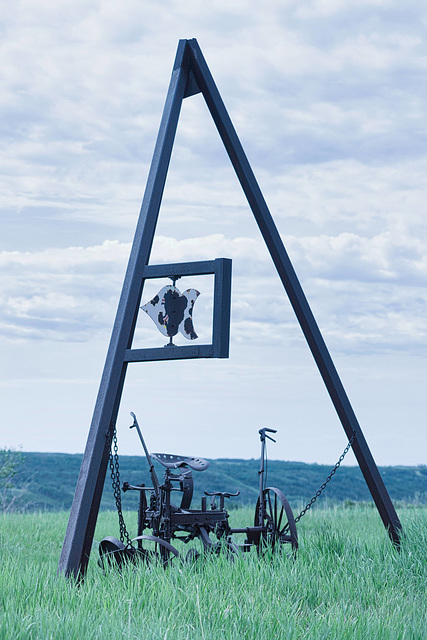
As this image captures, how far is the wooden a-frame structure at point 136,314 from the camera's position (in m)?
6.11

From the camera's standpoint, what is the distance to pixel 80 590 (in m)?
5.32

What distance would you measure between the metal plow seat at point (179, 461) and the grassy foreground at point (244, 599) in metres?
0.94

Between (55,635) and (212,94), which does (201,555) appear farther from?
(212,94)

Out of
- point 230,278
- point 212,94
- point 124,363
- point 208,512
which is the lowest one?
point 208,512

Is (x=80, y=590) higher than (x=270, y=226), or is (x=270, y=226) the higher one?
(x=270, y=226)

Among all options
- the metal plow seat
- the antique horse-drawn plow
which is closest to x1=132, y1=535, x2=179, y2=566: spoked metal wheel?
the antique horse-drawn plow

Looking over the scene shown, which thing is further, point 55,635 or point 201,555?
point 201,555

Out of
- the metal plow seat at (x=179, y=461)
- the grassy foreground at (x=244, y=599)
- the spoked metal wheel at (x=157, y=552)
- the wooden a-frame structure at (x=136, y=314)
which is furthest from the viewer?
the metal plow seat at (x=179, y=461)

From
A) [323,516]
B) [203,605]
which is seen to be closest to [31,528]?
[323,516]

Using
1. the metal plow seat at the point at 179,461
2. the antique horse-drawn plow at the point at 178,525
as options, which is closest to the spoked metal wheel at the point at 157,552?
the antique horse-drawn plow at the point at 178,525

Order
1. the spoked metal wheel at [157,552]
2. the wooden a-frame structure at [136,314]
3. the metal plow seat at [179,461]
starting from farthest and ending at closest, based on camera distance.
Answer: the metal plow seat at [179,461], the spoked metal wheel at [157,552], the wooden a-frame structure at [136,314]

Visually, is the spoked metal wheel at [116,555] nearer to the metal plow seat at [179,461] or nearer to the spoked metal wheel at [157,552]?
the spoked metal wheel at [157,552]

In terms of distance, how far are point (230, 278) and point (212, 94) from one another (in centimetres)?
237

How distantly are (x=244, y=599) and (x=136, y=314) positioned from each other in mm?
2737
